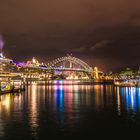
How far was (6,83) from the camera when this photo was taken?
139ft

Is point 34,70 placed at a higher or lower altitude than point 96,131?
higher

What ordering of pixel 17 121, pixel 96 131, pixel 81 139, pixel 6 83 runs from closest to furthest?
pixel 81 139 < pixel 96 131 < pixel 17 121 < pixel 6 83

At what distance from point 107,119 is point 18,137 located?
19.8 ft

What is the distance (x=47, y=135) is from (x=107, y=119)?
4975 millimetres

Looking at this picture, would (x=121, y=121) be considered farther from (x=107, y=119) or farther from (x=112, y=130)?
(x=112, y=130)

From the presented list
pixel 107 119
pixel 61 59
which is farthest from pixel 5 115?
pixel 61 59

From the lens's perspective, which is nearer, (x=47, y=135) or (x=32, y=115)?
(x=47, y=135)

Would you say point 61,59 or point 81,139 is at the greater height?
point 61,59

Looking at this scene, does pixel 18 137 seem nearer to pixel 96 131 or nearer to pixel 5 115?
pixel 96 131

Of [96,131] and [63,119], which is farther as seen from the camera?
[63,119]

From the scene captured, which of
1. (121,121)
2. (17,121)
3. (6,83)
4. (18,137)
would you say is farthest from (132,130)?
(6,83)

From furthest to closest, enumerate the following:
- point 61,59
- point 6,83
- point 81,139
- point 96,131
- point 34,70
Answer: point 61,59
point 34,70
point 6,83
point 96,131
point 81,139

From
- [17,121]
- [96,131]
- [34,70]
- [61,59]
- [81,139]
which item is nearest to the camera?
[81,139]

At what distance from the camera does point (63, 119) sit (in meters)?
16.9
